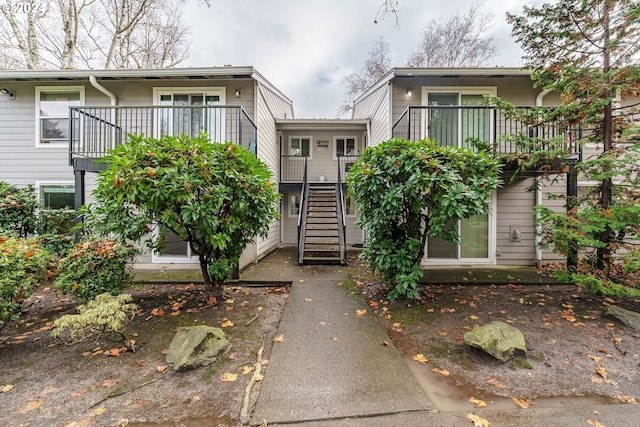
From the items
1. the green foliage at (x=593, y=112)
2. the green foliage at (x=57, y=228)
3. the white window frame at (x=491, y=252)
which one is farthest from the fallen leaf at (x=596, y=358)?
the green foliage at (x=57, y=228)

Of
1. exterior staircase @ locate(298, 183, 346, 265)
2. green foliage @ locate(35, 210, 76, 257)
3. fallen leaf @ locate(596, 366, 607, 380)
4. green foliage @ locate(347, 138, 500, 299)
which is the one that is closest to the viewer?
fallen leaf @ locate(596, 366, 607, 380)

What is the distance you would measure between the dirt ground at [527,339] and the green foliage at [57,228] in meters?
5.93

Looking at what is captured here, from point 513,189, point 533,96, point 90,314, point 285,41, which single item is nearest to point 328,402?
point 90,314

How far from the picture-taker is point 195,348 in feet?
8.71

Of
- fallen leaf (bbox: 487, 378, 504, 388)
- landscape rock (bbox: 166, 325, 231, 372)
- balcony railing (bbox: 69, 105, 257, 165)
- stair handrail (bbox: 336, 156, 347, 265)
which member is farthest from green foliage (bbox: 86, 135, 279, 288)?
fallen leaf (bbox: 487, 378, 504, 388)

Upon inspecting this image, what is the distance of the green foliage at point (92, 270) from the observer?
3582mm

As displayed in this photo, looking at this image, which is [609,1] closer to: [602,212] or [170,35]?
[602,212]

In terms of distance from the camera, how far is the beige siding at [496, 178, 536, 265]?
257 inches

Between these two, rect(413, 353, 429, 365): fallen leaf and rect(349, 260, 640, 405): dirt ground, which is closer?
rect(349, 260, 640, 405): dirt ground

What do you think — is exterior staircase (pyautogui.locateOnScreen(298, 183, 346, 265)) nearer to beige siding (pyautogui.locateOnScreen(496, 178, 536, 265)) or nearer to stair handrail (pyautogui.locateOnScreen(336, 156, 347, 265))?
stair handrail (pyautogui.locateOnScreen(336, 156, 347, 265))

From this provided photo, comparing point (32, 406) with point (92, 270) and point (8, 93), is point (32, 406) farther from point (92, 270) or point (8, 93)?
point (8, 93)

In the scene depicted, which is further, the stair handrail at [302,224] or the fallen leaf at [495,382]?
the stair handrail at [302,224]

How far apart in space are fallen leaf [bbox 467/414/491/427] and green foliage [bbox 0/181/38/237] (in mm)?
8133

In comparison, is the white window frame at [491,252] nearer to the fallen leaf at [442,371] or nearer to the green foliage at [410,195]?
the green foliage at [410,195]
